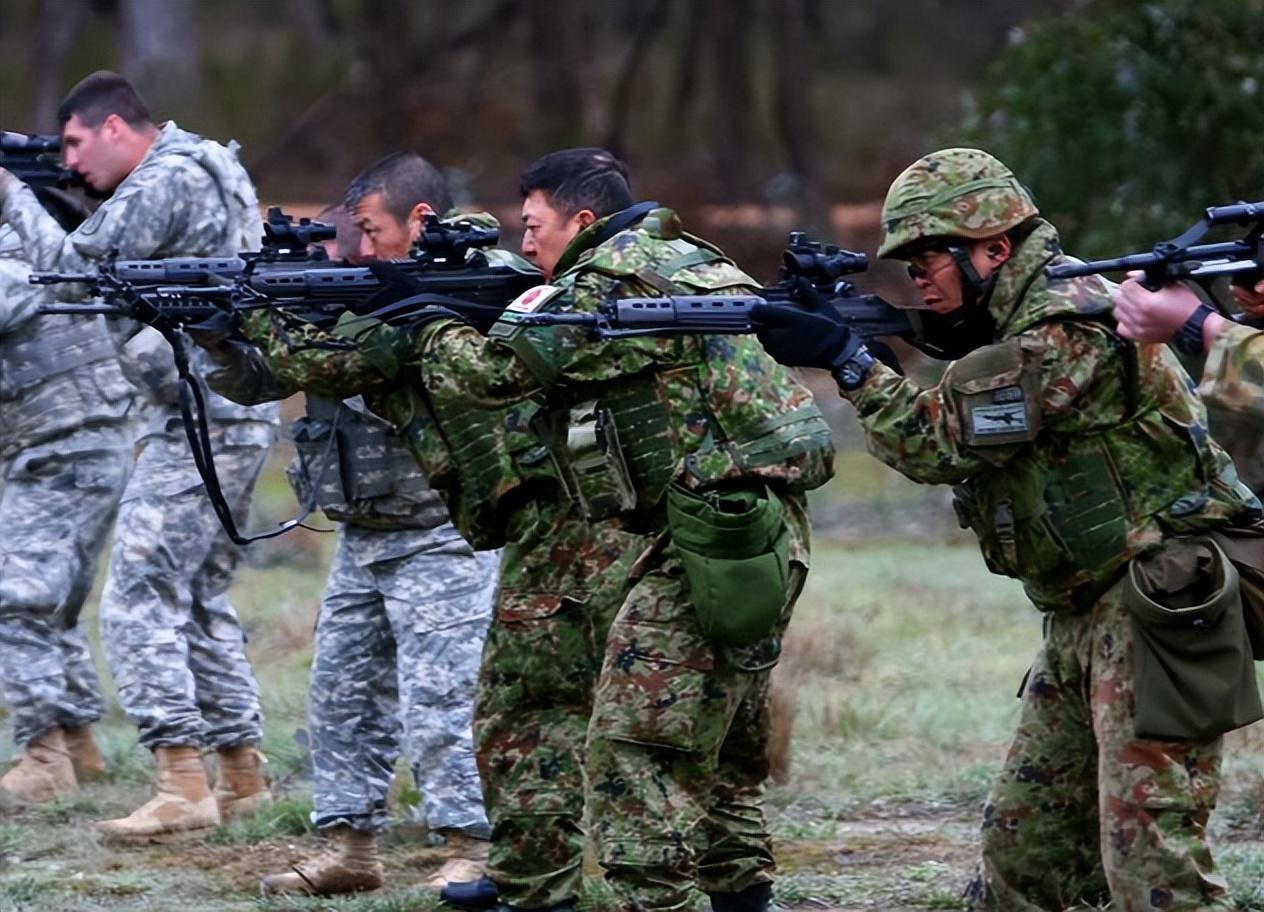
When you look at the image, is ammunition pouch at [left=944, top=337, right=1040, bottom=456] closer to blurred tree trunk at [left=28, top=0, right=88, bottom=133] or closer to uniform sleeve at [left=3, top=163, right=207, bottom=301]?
uniform sleeve at [left=3, top=163, right=207, bottom=301]

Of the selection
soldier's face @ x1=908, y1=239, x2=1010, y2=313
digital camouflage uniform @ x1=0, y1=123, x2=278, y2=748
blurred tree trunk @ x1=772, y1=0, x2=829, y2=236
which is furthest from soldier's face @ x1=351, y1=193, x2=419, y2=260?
blurred tree trunk @ x1=772, y1=0, x2=829, y2=236

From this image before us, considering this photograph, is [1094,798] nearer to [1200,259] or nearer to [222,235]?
[1200,259]

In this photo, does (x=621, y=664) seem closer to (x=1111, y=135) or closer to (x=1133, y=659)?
(x=1133, y=659)

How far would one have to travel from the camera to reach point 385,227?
653cm

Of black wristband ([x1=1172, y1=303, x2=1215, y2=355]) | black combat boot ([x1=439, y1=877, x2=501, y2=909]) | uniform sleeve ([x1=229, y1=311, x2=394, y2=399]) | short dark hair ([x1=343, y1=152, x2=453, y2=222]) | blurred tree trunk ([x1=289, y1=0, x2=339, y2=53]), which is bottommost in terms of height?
black combat boot ([x1=439, y1=877, x2=501, y2=909])

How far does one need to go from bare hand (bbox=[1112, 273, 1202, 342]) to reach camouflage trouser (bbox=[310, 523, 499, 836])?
8.31 ft

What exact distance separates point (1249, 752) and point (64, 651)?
4240 millimetres

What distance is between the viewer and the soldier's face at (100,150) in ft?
25.0

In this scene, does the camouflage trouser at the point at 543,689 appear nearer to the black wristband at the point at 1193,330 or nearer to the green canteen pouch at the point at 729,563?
the green canteen pouch at the point at 729,563

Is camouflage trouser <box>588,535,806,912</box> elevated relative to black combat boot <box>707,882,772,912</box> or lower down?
elevated

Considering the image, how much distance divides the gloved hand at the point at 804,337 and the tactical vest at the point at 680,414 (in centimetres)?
31

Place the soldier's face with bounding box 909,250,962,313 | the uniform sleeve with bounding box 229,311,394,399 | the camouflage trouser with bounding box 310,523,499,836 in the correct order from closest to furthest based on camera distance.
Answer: the soldier's face with bounding box 909,250,962,313 → the uniform sleeve with bounding box 229,311,394,399 → the camouflage trouser with bounding box 310,523,499,836

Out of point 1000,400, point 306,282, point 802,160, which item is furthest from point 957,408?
point 802,160

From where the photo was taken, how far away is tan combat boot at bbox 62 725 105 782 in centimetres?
833
